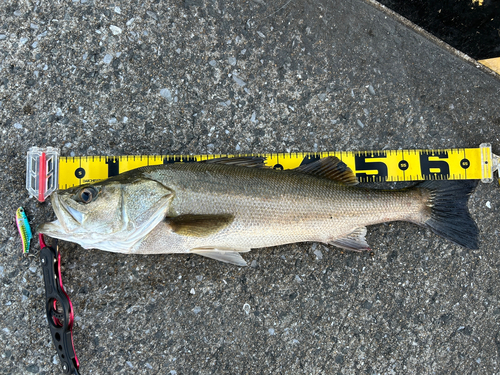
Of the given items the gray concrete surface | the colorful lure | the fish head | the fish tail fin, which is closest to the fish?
the fish head

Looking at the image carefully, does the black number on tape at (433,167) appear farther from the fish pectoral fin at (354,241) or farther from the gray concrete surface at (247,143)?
the fish pectoral fin at (354,241)

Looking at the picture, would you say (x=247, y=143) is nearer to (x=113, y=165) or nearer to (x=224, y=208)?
(x=224, y=208)

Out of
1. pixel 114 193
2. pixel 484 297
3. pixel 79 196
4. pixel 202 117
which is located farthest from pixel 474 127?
pixel 79 196

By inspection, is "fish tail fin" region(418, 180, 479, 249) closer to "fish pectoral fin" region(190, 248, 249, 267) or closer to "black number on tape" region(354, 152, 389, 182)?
"black number on tape" region(354, 152, 389, 182)

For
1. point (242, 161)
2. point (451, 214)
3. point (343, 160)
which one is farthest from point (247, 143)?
point (451, 214)

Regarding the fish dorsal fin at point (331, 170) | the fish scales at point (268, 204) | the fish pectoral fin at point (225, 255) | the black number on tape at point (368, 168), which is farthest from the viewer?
the black number on tape at point (368, 168)

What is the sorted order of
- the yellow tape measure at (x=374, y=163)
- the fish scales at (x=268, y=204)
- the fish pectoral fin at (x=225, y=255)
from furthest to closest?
the yellow tape measure at (x=374, y=163) < the fish pectoral fin at (x=225, y=255) < the fish scales at (x=268, y=204)

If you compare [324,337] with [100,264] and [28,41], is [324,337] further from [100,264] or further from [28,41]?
[28,41]

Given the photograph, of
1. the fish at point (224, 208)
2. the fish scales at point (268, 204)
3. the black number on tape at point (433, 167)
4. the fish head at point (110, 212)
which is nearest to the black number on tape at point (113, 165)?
the fish at point (224, 208)
